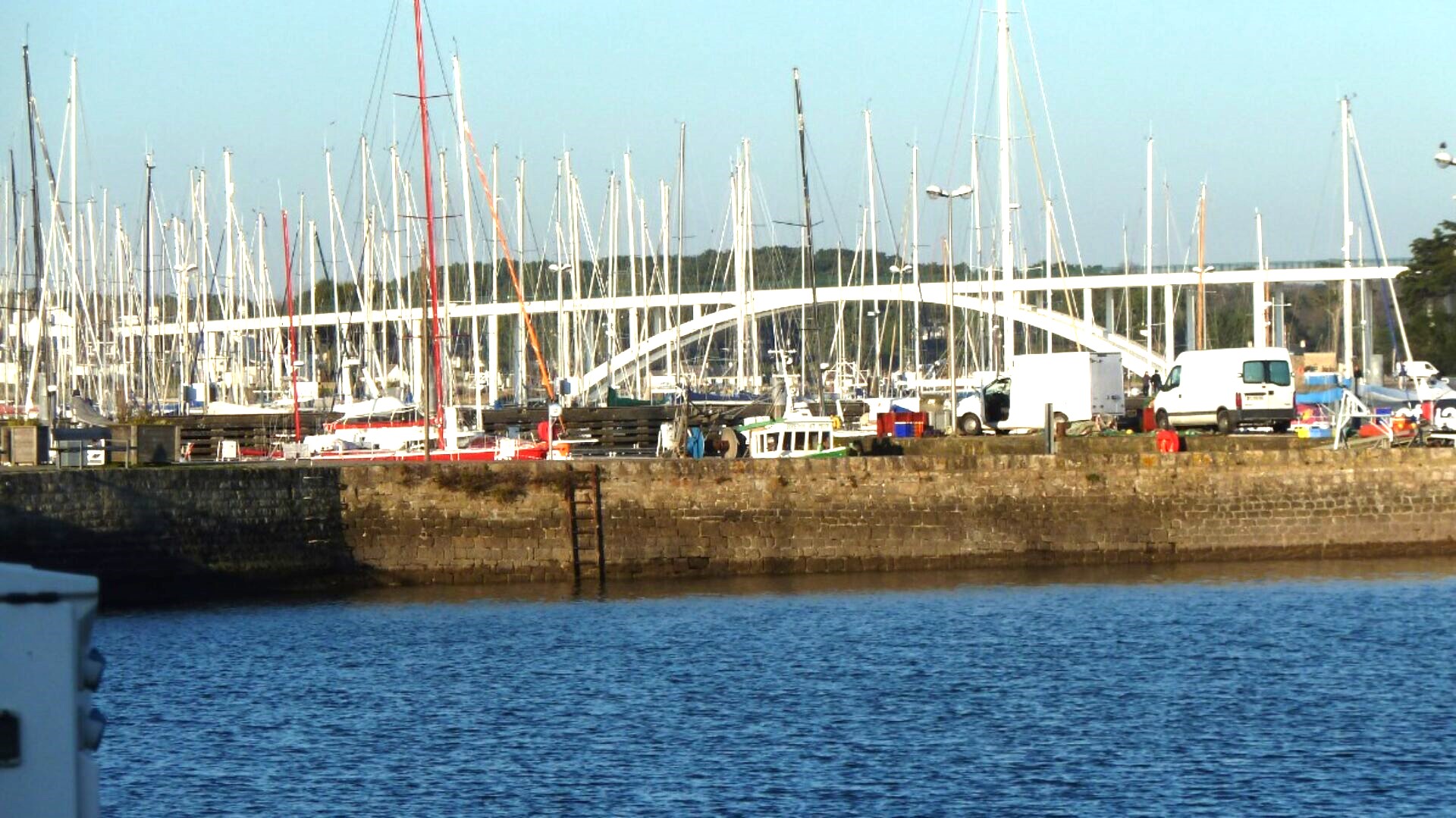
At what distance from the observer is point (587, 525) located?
32094mm

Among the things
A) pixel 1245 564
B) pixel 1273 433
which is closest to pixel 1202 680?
pixel 1245 564

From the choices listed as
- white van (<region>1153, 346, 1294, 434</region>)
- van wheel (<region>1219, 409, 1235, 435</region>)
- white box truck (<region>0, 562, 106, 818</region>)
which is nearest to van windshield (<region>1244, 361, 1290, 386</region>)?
white van (<region>1153, 346, 1294, 434</region>)

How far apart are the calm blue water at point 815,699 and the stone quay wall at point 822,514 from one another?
70 cm

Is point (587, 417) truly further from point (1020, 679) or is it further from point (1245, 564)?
point (1020, 679)

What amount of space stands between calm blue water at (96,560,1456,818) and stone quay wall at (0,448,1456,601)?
70cm

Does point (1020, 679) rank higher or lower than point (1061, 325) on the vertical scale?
lower

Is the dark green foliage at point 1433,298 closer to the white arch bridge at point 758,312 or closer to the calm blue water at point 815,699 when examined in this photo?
the white arch bridge at point 758,312

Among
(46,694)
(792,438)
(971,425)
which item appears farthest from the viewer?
(971,425)

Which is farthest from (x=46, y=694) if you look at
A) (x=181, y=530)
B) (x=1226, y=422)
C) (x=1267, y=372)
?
(x=1267, y=372)

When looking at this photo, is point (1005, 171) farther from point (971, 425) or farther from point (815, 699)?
point (815, 699)

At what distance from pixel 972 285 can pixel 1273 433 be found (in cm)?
2575

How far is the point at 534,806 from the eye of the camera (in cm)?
1714

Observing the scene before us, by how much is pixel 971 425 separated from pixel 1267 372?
6838mm

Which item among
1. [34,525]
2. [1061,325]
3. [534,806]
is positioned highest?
[1061,325]
